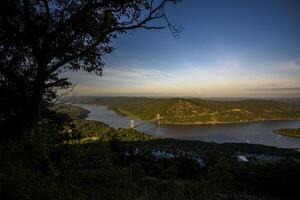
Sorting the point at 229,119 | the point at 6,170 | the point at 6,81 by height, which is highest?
the point at 6,81

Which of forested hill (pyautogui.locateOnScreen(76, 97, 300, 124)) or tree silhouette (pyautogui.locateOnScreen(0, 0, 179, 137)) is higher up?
tree silhouette (pyautogui.locateOnScreen(0, 0, 179, 137))

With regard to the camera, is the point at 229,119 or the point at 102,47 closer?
the point at 102,47

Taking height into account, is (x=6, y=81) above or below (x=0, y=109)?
above

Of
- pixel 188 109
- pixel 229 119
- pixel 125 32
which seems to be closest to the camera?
pixel 125 32

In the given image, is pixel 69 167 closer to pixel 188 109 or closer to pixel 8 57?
pixel 8 57

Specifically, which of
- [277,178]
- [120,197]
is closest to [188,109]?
[277,178]

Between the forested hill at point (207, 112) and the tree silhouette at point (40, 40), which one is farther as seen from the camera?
the forested hill at point (207, 112)

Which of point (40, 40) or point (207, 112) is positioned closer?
point (40, 40)

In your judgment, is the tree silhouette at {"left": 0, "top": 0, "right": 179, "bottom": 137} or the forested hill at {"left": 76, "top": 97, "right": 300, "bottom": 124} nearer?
the tree silhouette at {"left": 0, "top": 0, "right": 179, "bottom": 137}

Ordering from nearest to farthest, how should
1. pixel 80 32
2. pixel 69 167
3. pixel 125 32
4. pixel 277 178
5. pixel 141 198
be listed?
1. pixel 141 198
2. pixel 69 167
3. pixel 80 32
4. pixel 125 32
5. pixel 277 178

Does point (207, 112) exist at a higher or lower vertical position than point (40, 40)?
lower

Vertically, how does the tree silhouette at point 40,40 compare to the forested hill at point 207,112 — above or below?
above
